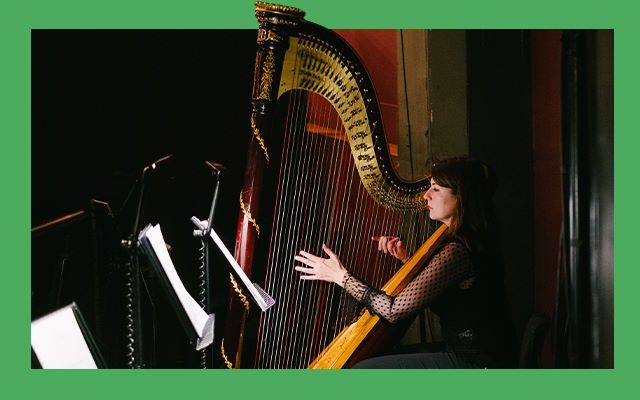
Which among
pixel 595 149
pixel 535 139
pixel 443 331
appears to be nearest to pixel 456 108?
pixel 535 139

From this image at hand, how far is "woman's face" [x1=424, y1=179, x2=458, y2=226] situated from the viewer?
295 cm

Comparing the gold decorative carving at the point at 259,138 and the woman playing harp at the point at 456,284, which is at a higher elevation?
the gold decorative carving at the point at 259,138

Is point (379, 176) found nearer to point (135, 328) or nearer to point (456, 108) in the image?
point (456, 108)

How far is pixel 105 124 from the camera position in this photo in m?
2.88

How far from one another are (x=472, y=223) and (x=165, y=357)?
1.29 metres

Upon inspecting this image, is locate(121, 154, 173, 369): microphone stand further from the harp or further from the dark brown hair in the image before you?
the dark brown hair

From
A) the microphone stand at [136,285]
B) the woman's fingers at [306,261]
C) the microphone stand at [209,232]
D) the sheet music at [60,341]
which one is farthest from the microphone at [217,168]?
the sheet music at [60,341]

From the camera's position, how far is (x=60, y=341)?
2.82 m

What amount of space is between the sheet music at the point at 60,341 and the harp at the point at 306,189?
0.53 meters

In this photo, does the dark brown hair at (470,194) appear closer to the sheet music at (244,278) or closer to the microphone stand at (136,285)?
the sheet music at (244,278)

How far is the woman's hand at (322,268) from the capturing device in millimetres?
2916

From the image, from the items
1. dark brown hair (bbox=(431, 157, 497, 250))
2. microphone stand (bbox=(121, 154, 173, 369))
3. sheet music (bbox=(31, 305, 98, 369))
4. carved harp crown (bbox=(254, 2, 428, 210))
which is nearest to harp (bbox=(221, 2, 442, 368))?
carved harp crown (bbox=(254, 2, 428, 210))

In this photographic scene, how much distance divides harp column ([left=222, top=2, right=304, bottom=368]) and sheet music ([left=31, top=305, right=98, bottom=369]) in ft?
1.78
